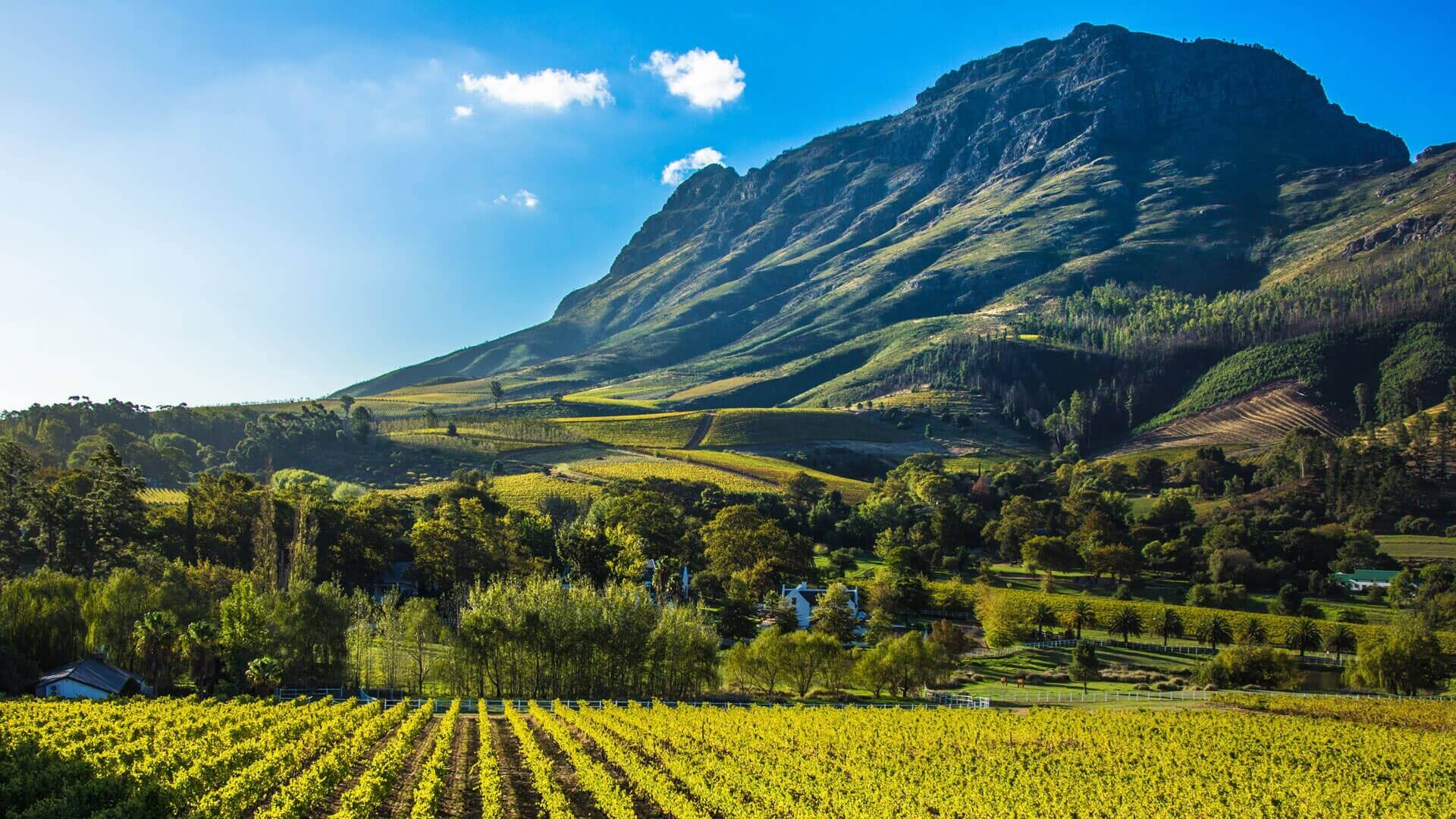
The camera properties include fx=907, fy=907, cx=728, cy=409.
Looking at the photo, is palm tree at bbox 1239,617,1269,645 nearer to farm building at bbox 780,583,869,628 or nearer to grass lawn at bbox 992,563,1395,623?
grass lawn at bbox 992,563,1395,623

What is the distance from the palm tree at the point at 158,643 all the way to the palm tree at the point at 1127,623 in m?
76.5

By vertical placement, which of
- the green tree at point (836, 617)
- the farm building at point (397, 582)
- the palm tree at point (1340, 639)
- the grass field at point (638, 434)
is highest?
the grass field at point (638, 434)

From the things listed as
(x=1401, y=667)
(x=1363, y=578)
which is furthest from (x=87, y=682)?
(x=1363, y=578)

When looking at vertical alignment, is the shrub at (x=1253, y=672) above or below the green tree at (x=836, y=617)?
below

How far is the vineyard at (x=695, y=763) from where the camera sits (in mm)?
30453

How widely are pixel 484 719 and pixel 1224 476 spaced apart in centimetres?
13873

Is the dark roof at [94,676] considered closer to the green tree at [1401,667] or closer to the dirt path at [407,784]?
the dirt path at [407,784]

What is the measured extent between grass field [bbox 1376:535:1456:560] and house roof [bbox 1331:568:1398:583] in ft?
32.1

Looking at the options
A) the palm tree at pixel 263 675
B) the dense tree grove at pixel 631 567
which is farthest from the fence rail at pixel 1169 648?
the palm tree at pixel 263 675

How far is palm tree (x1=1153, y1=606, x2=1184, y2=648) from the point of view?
83750 mm

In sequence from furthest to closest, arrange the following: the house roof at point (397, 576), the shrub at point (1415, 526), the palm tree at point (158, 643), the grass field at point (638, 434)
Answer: the grass field at point (638, 434)
the shrub at point (1415, 526)
the house roof at point (397, 576)
the palm tree at point (158, 643)

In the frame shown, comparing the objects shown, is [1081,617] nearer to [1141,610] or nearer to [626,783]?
[1141,610]

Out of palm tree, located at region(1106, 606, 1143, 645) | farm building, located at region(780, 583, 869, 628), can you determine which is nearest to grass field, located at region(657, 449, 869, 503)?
farm building, located at region(780, 583, 869, 628)

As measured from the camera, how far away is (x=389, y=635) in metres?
63.5
